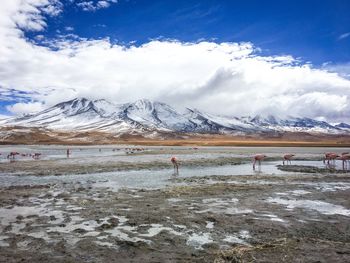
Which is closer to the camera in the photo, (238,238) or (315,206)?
(238,238)

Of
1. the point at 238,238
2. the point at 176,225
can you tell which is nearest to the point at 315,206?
the point at 238,238

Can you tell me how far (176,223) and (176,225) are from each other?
0.30 metres

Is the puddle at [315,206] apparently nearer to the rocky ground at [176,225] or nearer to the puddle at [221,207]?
the rocky ground at [176,225]

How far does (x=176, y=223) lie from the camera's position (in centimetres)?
1502

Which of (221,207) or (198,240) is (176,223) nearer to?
(198,240)

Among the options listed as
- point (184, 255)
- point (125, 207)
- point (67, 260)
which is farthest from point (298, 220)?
point (67, 260)

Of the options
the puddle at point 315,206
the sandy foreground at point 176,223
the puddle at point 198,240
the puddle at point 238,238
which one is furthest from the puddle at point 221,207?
the puddle at point 198,240

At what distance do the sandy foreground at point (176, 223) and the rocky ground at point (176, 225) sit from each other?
3 cm

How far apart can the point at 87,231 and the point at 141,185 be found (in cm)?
1234

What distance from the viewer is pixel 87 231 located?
13.9m

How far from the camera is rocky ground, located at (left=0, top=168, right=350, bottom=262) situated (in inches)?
449

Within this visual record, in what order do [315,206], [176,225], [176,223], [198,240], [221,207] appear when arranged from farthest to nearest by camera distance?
[315,206] < [221,207] < [176,223] < [176,225] < [198,240]

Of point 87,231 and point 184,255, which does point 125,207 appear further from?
point 184,255

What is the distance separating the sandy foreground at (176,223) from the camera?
37.5 feet
